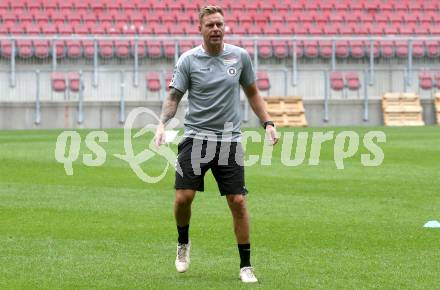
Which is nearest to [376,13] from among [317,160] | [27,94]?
[27,94]

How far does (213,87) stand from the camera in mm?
9070

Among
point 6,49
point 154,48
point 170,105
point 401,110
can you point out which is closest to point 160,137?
point 170,105

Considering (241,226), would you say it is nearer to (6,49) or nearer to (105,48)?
(6,49)

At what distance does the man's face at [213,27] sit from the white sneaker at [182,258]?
5.51 ft

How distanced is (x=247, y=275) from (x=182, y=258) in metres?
0.69

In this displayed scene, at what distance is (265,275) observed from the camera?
30.6 ft

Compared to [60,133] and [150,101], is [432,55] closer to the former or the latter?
[150,101]

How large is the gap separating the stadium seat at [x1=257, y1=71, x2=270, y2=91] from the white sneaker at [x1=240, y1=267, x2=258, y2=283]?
2438 cm

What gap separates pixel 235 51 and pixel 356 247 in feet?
8.50

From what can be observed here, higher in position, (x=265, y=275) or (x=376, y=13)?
(x=376, y=13)

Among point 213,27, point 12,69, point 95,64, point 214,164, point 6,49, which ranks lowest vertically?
point 214,164

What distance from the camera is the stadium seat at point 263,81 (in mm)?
33312

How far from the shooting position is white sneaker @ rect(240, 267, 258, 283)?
29.3ft

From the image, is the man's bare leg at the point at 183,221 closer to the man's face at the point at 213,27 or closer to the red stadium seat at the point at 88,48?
the man's face at the point at 213,27
